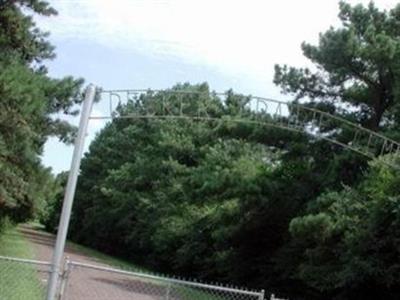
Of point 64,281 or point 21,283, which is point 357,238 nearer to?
point 21,283

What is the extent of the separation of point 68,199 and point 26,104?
1284 cm

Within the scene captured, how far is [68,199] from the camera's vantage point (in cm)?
881

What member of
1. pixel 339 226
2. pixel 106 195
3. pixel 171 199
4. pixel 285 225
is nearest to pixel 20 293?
pixel 339 226

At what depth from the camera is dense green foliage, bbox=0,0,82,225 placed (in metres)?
21.1

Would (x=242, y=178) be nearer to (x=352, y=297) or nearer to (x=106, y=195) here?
(x=352, y=297)

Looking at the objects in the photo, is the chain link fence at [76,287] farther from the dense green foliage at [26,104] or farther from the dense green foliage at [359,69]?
the dense green foliage at [359,69]

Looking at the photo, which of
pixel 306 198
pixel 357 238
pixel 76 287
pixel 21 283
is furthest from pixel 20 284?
pixel 306 198

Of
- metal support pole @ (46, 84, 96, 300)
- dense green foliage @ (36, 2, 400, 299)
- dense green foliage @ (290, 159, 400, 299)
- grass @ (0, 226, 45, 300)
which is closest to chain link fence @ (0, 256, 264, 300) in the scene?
grass @ (0, 226, 45, 300)

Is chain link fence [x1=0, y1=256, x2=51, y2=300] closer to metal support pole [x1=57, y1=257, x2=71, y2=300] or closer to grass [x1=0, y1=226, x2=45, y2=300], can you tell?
grass [x1=0, y1=226, x2=45, y2=300]

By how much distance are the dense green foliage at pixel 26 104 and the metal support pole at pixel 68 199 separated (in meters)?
12.2

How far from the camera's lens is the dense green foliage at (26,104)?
21.1 meters

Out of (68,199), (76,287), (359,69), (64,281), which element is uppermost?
(359,69)

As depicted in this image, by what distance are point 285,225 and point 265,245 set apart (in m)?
2.12

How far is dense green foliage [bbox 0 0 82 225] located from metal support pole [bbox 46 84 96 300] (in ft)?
39.9
